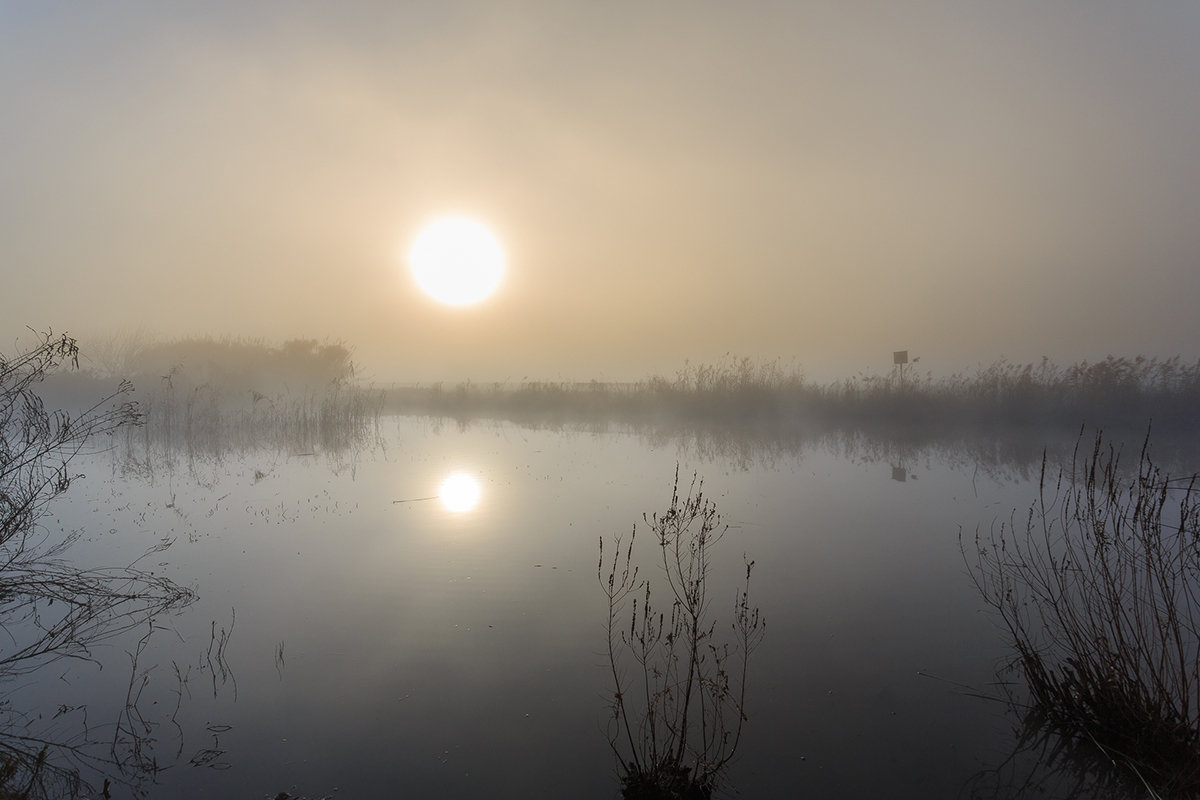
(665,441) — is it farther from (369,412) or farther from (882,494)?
(369,412)

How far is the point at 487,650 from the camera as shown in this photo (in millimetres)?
3004

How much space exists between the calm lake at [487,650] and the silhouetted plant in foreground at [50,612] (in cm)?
6

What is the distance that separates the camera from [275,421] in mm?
13109

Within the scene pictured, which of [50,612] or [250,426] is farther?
[250,426]

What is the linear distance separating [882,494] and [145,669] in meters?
6.21

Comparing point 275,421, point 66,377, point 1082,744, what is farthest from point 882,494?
point 66,377

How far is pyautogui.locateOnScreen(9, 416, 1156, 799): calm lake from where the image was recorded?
2129mm

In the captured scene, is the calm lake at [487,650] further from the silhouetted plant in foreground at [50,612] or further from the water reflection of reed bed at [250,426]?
the water reflection of reed bed at [250,426]

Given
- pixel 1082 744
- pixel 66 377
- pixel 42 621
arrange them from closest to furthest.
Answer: pixel 1082 744 < pixel 42 621 < pixel 66 377

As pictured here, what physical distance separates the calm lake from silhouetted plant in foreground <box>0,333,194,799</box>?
2.2 inches

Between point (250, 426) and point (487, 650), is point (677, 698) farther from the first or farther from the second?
point (250, 426)

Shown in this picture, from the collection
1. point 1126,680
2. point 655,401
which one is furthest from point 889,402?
point 1126,680

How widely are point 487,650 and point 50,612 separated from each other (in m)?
2.56

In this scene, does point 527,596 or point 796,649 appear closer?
point 796,649
